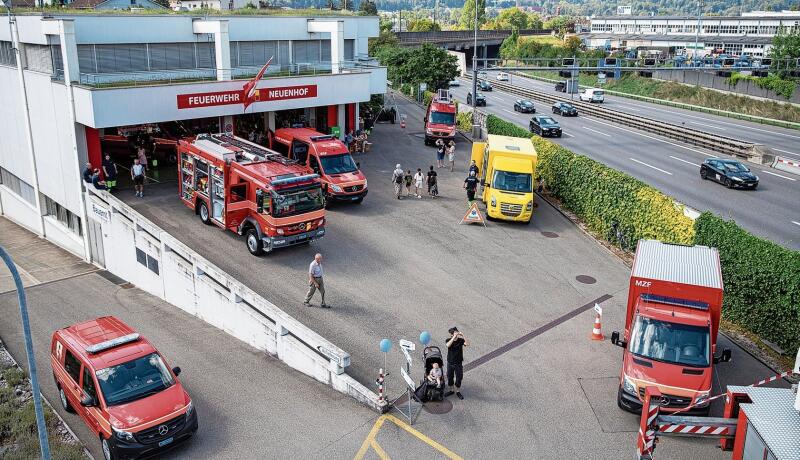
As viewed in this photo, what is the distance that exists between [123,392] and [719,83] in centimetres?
7443

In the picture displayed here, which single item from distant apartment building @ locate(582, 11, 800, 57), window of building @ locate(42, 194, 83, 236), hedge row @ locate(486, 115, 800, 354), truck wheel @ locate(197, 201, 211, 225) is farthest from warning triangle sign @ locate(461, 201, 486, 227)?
distant apartment building @ locate(582, 11, 800, 57)

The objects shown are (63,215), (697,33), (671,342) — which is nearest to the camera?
(671,342)

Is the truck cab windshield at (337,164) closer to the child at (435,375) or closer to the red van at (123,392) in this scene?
the red van at (123,392)

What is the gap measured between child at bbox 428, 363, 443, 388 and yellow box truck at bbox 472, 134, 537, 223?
42.5 ft

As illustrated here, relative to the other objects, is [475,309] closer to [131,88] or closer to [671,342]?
[671,342]

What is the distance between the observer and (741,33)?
12612cm

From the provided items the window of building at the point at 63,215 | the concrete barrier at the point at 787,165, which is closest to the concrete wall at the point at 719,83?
the concrete barrier at the point at 787,165

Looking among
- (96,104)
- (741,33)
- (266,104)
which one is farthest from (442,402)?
(741,33)

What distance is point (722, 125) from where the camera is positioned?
55219mm

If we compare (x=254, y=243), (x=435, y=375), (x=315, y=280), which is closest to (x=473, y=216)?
(x=254, y=243)

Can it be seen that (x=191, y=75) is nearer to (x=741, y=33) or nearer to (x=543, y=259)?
(x=543, y=259)

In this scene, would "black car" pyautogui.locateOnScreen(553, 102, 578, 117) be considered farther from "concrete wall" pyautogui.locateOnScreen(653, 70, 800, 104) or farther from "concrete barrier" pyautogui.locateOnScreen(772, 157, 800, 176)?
"concrete barrier" pyautogui.locateOnScreen(772, 157, 800, 176)

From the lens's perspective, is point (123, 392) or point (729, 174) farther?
point (729, 174)

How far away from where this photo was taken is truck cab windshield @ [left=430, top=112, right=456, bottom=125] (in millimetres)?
41250
